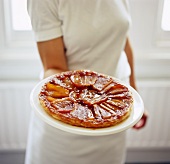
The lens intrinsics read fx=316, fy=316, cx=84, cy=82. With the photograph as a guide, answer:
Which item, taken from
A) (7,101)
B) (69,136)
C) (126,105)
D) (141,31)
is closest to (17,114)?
(7,101)

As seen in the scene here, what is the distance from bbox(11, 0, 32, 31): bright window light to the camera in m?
1.65

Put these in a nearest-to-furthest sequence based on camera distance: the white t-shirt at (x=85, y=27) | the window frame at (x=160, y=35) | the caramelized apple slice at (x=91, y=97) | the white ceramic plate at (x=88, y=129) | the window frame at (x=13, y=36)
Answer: the white ceramic plate at (x=88, y=129) < the caramelized apple slice at (x=91, y=97) < the white t-shirt at (x=85, y=27) < the window frame at (x=13, y=36) < the window frame at (x=160, y=35)

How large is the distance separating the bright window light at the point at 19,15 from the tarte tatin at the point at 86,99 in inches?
31.7

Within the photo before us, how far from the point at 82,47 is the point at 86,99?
0.82 ft

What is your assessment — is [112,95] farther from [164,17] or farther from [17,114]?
[164,17]

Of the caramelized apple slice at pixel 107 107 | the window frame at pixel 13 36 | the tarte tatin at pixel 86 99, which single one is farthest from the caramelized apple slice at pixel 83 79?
the window frame at pixel 13 36

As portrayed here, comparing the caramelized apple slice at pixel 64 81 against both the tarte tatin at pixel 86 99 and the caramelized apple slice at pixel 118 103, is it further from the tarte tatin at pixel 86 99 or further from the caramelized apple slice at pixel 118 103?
the caramelized apple slice at pixel 118 103

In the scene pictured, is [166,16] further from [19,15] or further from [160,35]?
[19,15]

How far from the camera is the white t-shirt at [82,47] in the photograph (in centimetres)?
101

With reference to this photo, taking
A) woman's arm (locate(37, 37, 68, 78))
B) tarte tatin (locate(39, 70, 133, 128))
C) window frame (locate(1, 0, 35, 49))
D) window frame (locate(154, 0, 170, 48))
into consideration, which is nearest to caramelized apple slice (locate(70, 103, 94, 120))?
tarte tatin (locate(39, 70, 133, 128))

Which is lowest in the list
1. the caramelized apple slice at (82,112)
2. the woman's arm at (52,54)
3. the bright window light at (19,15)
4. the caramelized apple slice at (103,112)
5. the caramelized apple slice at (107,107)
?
the bright window light at (19,15)

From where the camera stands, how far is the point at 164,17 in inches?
70.6

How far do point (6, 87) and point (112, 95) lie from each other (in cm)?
84

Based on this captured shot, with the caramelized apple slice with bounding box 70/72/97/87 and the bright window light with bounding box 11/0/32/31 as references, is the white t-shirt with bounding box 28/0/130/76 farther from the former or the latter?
the bright window light with bounding box 11/0/32/31
